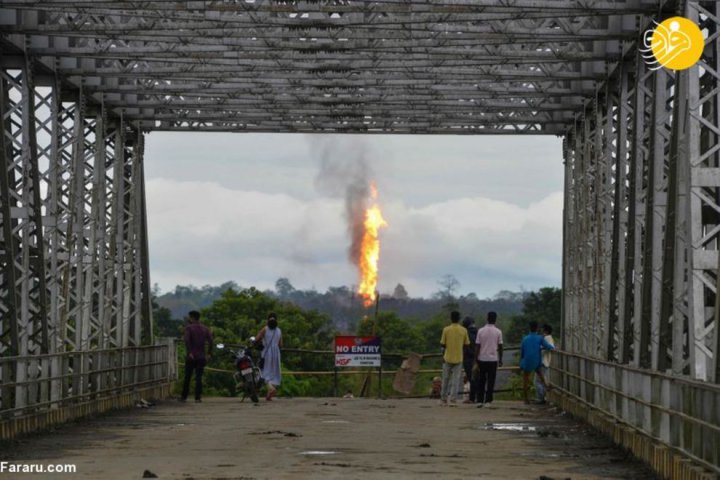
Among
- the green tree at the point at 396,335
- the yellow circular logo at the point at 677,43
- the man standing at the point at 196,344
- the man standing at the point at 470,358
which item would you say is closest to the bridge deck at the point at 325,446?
the man standing at the point at 196,344

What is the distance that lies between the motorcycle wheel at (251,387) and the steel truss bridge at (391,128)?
215cm

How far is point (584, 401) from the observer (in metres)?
24.8

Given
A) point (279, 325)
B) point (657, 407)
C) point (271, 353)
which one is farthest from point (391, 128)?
point (279, 325)

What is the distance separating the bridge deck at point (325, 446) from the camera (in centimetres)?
1563

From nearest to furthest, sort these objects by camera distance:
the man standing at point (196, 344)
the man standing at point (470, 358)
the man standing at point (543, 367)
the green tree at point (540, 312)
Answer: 1. the man standing at point (196, 344)
2. the man standing at point (543, 367)
3. the man standing at point (470, 358)
4. the green tree at point (540, 312)

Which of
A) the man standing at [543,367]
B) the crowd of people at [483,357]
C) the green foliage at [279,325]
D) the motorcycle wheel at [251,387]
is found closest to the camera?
the crowd of people at [483,357]

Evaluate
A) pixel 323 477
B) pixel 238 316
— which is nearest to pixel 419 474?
pixel 323 477

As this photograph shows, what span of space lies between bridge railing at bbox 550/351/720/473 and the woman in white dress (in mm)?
8922

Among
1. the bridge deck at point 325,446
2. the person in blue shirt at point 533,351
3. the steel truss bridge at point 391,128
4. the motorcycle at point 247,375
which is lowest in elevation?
the bridge deck at point 325,446

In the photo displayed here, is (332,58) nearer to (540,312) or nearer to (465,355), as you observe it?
(465,355)

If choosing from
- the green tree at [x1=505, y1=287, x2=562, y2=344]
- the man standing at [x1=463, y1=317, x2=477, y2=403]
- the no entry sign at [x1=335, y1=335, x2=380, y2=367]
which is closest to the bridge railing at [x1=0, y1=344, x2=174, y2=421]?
the no entry sign at [x1=335, y1=335, x2=380, y2=367]

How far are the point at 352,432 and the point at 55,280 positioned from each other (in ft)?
24.9
